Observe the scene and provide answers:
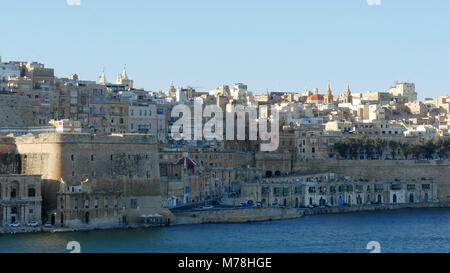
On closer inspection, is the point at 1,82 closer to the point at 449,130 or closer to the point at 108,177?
the point at 108,177

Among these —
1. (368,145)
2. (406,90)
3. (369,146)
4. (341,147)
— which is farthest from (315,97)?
(341,147)

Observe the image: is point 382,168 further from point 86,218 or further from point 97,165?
point 86,218

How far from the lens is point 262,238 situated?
32.1 meters

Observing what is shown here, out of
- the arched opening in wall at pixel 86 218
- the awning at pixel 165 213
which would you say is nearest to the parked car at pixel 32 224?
the arched opening in wall at pixel 86 218

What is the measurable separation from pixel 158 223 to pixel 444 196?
2917 cm

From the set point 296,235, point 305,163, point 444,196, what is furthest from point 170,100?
point 296,235

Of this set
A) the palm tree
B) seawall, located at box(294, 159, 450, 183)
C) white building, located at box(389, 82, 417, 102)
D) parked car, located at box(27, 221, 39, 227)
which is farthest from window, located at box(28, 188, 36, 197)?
white building, located at box(389, 82, 417, 102)

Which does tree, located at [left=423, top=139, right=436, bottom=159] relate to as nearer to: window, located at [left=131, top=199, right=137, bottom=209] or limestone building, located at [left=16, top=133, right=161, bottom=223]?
limestone building, located at [left=16, top=133, right=161, bottom=223]

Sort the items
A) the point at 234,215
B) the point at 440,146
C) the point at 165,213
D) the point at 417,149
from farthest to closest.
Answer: the point at 440,146, the point at 417,149, the point at 234,215, the point at 165,213

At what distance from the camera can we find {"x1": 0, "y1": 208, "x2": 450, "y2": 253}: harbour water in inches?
1100

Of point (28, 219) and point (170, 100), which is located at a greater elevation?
point (170, 100)

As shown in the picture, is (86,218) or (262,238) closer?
(262,238)

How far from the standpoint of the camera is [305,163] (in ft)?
192

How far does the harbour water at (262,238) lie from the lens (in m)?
27.9
